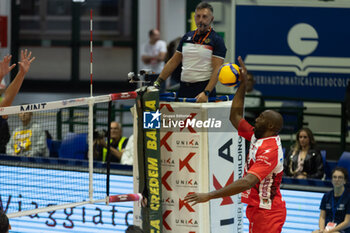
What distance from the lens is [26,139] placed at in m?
10.4

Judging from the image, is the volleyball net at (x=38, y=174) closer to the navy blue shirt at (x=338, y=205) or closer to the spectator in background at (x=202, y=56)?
the spectator in background at (x=202, y=56)

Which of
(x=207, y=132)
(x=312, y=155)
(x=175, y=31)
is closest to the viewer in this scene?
(x=207, y=132)

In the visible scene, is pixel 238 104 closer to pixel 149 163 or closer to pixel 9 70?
pixel 149 163

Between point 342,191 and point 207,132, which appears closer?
point 207,132

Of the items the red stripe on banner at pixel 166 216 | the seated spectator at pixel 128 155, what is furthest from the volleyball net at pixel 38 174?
the red stripe on banner at pixel 166 216

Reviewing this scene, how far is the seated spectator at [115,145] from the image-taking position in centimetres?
1045

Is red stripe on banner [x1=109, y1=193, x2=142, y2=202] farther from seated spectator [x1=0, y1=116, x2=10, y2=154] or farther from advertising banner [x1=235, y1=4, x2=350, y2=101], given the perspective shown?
advertising banner [x1=235, y1=4, x2=350, y2=101]

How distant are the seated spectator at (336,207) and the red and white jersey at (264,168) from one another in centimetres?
213

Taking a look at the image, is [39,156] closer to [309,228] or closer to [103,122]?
[103,122]

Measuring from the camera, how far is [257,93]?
1330cm

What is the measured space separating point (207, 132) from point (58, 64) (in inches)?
647

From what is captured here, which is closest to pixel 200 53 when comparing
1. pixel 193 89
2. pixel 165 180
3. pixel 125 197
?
pixel 193 89

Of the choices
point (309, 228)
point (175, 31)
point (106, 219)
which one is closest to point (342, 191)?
point (309, 228)

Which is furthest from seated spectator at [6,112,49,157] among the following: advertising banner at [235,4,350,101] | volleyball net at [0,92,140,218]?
advertising banner at [235,4,350,101]
